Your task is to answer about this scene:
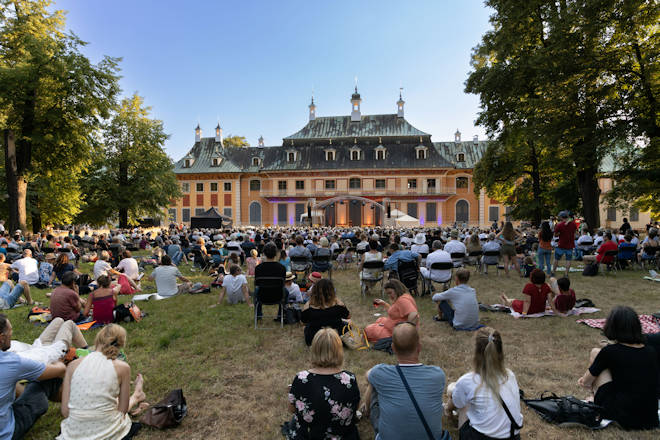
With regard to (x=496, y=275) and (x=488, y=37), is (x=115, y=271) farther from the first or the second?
(x=488, y=37)

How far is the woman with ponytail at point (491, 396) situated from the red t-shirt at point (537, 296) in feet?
14.2

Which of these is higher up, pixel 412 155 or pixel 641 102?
pixel 412 155

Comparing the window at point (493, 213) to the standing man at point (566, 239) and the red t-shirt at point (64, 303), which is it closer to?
the standing man at point (566, 239)

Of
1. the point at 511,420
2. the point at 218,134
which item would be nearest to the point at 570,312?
the point at 511,420

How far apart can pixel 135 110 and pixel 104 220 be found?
10097 millimetres

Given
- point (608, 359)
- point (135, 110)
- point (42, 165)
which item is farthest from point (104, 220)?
point (608, 359)

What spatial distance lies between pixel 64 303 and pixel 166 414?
3.40m

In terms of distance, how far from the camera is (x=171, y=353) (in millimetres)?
4891

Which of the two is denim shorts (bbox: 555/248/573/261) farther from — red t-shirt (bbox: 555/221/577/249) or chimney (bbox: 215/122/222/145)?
chimney (bbox: 215/122/222/145)

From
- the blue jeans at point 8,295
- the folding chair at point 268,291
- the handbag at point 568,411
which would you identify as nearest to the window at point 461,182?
the folding chair at point 268,291

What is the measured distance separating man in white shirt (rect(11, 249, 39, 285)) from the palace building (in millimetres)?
28987

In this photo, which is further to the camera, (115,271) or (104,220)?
(104,220)

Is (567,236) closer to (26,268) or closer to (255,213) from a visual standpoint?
(26,268)

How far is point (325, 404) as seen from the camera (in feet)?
8.21
